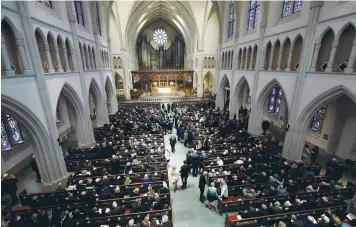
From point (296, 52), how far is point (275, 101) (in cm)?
785

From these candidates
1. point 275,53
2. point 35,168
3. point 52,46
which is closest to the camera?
point 35,168

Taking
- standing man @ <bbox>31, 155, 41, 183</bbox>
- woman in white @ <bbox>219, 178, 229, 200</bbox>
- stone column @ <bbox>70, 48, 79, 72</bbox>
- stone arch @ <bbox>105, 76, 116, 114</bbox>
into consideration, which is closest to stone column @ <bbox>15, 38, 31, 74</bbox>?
stone column @ <bbox>70, 48, 79, 72</bbox>

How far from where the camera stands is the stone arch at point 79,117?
12.4 meters

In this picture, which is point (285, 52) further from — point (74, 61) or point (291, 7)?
point (74, 61)

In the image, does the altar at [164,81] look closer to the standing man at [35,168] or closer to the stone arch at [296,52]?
the stone arch at [296,52]

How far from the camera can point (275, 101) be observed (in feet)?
61.5

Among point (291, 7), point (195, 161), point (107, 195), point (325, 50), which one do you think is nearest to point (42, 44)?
point (107, 195)

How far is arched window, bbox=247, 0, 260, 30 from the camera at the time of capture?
50.9 ft

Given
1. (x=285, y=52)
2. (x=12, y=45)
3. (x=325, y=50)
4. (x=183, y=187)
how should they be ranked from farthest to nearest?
1. (x=285, y=52)
2. (x=325, y=50)
3. (x=183, y=187)
4. (x=12, y=45)

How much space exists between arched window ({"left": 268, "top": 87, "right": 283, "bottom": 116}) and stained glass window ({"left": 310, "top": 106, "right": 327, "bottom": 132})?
12.9 ft

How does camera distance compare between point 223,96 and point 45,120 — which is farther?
point 223,96

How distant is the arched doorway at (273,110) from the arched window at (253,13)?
19.2 feet

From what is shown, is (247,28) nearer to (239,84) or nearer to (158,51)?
(239,84)

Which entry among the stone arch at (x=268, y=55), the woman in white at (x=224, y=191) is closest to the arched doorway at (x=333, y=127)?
the stone arch at (x=268, y=55)
